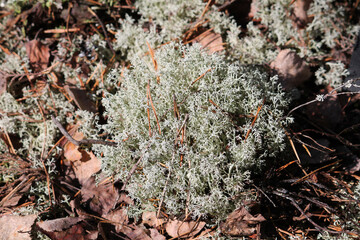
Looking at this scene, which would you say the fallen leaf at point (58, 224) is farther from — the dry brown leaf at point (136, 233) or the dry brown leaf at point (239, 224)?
the dry brown leaf at point (239, 224)

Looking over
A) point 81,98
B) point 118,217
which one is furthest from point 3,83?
point 118,217

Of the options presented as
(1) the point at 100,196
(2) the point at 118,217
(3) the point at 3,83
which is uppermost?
(3) the point at 3,83

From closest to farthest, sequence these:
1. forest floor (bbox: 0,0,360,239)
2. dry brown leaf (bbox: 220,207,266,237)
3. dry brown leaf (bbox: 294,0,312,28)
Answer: dry brown leaf (bbox: 220,207,266,237) < forest floor (bbox: 0,0,360,239) < dry brown leaf (bbox: 294,0,312,28)

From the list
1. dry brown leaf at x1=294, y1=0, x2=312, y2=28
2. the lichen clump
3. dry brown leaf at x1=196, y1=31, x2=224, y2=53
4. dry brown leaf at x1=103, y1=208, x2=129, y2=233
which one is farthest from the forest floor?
dry brown leaf at x1=294, y1=0, x2=312, y2=28

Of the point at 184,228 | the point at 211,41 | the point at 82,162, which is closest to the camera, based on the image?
the point at 184,228

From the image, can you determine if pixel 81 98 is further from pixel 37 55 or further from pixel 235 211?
pixel 235 211

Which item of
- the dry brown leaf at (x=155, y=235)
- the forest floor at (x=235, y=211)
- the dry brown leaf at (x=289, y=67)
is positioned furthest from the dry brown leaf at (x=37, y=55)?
the dry brown leaf at (x=289, y=67)

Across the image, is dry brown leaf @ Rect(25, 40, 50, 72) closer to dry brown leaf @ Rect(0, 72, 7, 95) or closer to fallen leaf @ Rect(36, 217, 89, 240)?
dry brown leaf @ Rect(0, 72, 7, 95)
